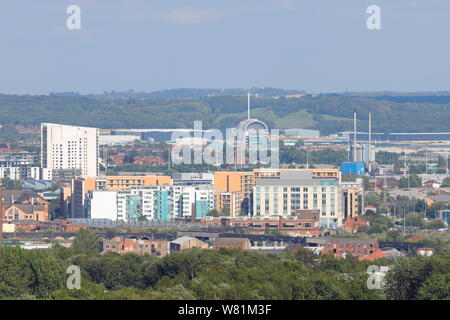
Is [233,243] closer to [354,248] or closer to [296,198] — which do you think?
[354,248]

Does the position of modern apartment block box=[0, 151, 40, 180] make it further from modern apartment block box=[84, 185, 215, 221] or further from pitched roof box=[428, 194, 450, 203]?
pitched roof box=[428, 194, 450, 203]

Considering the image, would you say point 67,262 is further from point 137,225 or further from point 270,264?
point 137,225

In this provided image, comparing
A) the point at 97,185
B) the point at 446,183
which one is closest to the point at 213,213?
the point at 97,185

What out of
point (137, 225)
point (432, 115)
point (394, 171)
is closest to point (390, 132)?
point (432, 115)

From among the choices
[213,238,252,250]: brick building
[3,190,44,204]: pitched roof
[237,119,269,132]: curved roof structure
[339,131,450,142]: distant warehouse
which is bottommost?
[213,238,252,250]: brick building

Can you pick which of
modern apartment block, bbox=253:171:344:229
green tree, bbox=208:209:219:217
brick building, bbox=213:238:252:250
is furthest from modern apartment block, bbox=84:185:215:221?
brick building, bbox=213:238:252:250
